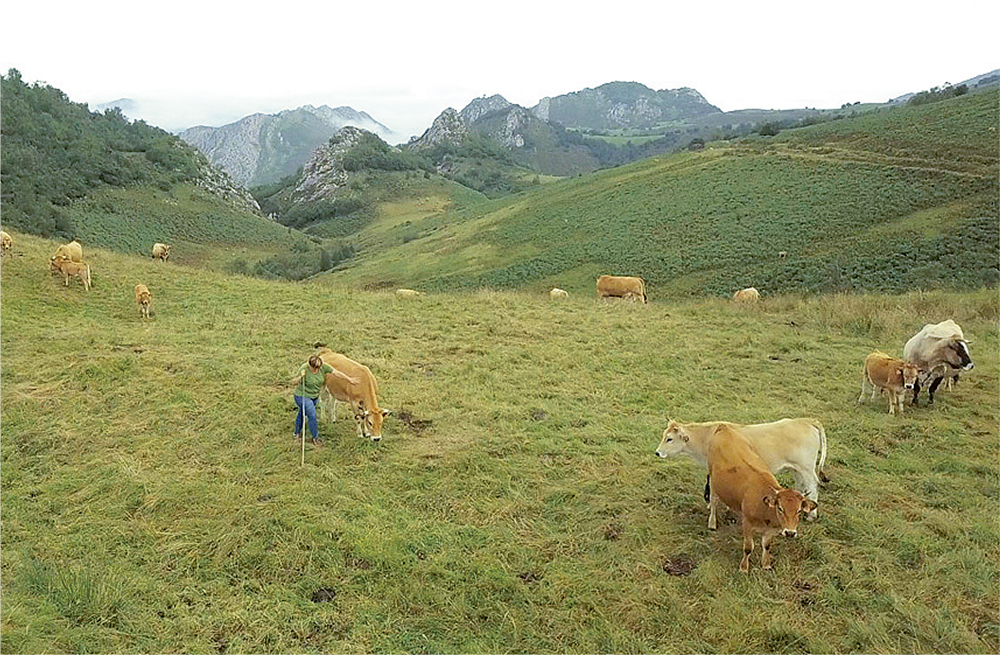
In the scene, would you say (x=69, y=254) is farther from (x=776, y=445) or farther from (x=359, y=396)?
(x=776, y=445)

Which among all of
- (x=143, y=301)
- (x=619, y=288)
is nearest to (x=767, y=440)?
(x=143, y=301)

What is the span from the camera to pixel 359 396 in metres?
8.92

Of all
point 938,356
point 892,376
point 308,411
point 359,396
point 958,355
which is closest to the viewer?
point 308,411

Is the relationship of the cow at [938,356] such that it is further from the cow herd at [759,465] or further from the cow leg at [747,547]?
the cow leg at [747,547]

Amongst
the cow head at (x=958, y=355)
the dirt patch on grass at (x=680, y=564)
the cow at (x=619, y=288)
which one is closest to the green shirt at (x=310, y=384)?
the dirt patch on grass at (x=680, y=564)

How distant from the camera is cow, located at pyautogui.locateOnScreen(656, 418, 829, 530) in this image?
23.0ft

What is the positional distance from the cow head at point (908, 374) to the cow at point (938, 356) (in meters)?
0.51

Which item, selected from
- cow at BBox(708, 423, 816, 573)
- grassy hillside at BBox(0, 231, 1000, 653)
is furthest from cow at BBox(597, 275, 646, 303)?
cow at BBox(708, 423, 816, 573)

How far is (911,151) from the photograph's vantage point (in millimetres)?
46531

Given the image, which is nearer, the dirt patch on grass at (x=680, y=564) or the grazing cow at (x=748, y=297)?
the dirt patch on grass at (x=680, y=564)

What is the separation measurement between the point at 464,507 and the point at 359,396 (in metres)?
2.59

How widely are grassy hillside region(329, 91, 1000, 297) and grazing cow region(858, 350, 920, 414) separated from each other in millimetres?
19862

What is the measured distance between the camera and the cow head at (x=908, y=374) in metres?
9.72

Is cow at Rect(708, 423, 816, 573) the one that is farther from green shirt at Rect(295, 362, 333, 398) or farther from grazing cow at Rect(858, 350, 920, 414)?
green shirt at Rect(295, 362, 333, 398)
